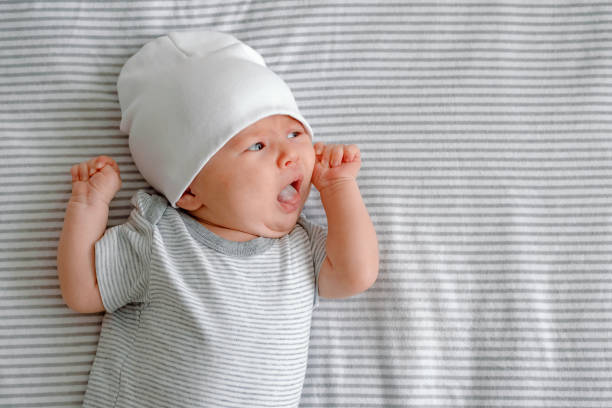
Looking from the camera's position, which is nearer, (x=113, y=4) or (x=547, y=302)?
(x=547, y=302)

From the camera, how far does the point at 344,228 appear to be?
1106 millimetres

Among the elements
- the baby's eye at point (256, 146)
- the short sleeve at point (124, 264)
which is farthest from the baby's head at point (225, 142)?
the short sleeve at point (124, 264)

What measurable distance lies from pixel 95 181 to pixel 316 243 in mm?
484

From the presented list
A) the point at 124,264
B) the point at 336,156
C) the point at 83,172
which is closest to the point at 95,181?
the point at 83,172

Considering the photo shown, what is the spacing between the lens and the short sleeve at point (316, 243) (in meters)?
1.16

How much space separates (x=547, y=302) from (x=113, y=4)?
3.91ft

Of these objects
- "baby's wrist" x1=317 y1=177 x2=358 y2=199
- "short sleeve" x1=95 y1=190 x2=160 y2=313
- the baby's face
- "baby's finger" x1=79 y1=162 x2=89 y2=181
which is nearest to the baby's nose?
the baby's face

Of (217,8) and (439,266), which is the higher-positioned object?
(217,8)

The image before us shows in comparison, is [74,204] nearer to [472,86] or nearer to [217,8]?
[217,8]

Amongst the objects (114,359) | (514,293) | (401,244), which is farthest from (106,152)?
(514,293)

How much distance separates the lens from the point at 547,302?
1.18m

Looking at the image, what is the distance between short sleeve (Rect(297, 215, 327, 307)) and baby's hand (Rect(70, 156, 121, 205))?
16.2 inches

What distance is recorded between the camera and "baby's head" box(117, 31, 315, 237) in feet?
3.47

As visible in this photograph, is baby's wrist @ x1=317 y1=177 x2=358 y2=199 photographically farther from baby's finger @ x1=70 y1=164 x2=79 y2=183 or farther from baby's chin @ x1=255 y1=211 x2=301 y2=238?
baby's finger @ x1=70 y1=164 x2=79 y2=183
